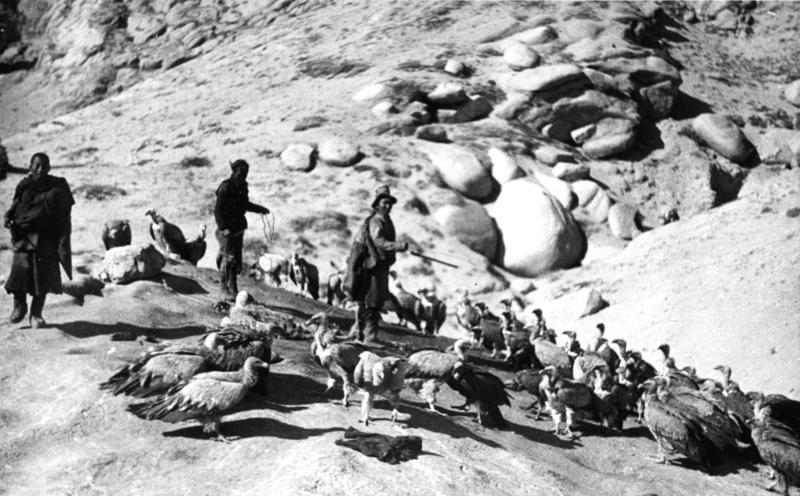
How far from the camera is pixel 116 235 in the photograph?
22.7 metres

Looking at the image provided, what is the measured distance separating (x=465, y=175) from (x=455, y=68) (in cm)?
767

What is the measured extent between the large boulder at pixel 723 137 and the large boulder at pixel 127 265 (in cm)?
2932

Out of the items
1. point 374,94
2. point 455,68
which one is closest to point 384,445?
point 374,94

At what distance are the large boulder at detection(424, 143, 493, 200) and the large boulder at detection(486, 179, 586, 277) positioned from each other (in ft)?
1.97

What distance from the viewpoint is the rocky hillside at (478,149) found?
78.7 ft

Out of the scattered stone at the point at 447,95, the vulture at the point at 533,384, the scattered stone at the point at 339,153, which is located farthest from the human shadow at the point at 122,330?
the scattered stone at the point at 447,95

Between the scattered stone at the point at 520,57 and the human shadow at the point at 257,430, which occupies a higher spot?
the human shadow at the point at 257,430

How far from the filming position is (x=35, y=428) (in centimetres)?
1302

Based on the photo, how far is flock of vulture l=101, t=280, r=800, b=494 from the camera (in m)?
12.9

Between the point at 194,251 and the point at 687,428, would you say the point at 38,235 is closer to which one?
the point at 687,428

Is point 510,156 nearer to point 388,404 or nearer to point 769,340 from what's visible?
point 769,340

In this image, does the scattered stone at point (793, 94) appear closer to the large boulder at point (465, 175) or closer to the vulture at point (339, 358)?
the large boulder at point (465, 175)

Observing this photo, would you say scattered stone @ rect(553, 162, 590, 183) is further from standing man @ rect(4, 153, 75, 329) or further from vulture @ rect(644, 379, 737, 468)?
standing man @ rect(4, 153, 75, 329)

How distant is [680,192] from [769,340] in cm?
1806
